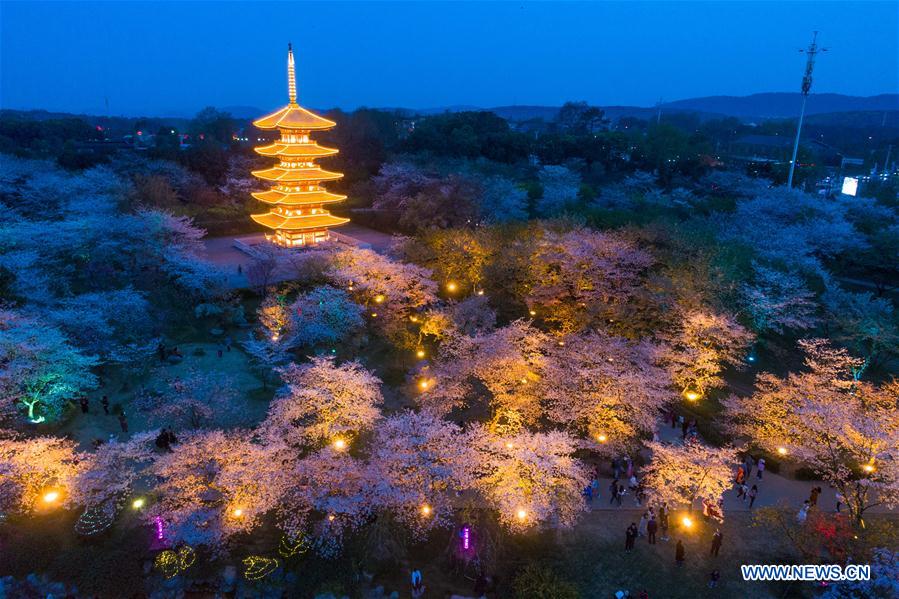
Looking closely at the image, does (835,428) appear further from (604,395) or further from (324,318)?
(324,318)

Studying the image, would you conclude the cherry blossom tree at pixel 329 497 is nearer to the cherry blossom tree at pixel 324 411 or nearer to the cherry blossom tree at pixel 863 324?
the cherry blossom tree at pixel 324 411

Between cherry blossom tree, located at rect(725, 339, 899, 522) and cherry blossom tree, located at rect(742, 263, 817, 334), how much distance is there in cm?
474

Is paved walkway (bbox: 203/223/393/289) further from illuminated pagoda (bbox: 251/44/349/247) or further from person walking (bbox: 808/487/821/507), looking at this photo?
person walking (bbox: 808/487/821/507)

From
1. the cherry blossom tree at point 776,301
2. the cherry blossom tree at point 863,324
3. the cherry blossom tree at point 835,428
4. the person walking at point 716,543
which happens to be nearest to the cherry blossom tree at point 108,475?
the person walking at point 716,543

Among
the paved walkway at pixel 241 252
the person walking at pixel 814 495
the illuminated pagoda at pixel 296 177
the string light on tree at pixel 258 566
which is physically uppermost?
the illuminated pagoda at pixel 296 177

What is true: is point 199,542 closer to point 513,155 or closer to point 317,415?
point 317,415

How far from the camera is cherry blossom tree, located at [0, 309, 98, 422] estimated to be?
17.3 meters

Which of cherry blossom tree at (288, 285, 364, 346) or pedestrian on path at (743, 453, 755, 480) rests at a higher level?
cherry blossom tree at (288, 285, 364, 346)

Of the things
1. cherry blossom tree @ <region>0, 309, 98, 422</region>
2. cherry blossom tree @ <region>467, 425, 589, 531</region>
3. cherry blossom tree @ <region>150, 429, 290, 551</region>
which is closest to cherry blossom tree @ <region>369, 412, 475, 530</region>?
cherry blossom tree @ <region>467, 425, 589, 531</region>

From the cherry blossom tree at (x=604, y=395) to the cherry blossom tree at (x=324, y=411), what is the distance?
6502 mm

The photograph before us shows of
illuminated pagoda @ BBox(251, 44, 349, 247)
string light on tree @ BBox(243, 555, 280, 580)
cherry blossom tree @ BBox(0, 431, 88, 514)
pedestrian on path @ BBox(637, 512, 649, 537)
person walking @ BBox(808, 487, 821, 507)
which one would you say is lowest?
string light on tree @ BBox(243, 555, 280, 580)

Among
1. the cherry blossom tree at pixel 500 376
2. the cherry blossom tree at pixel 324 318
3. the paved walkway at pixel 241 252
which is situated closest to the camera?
the cherry blossom tree at pixel 500 376

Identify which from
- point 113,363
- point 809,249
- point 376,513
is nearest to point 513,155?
point 809,249

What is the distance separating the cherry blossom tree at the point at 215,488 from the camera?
1370cm
